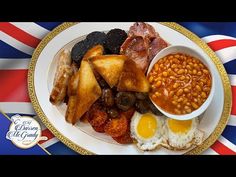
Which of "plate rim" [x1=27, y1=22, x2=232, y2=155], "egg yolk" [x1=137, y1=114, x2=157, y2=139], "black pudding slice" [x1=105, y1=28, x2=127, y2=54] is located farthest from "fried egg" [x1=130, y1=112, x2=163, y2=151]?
"black pudding slice" [x1=105, y1=28, x2=127, y2=54]

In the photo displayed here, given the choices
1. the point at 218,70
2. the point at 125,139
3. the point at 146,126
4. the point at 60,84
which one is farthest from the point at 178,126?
the point at 60,84

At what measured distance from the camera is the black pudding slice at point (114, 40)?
3791 millimetres

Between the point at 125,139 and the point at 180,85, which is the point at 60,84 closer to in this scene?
the point at 125,139

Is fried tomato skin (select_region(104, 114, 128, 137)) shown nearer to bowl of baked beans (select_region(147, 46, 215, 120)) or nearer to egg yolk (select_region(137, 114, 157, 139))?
egg yolk (select_region(137, 114, 157, 139))

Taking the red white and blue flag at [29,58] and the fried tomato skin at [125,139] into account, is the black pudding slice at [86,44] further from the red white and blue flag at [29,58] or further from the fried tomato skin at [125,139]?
the fried tomato skin at [125,139]

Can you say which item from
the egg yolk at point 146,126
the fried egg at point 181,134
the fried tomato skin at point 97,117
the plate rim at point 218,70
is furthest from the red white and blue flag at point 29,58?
the egg yolk at point 146,126

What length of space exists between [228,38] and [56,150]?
131cm

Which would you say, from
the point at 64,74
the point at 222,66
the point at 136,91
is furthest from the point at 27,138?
the point at 222,66

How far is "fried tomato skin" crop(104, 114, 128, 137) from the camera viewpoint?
368 cm

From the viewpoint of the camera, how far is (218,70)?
385cm

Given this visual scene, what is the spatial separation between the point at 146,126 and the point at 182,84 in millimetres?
342

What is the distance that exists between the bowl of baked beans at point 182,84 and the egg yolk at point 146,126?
0.12 meters

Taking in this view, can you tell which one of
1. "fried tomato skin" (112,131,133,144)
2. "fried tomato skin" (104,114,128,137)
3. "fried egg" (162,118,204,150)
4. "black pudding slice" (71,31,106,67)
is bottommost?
"fried tomato skin" (112,131,133,144)

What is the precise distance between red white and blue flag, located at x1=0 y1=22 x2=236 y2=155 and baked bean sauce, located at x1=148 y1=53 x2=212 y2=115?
0.29 meters
